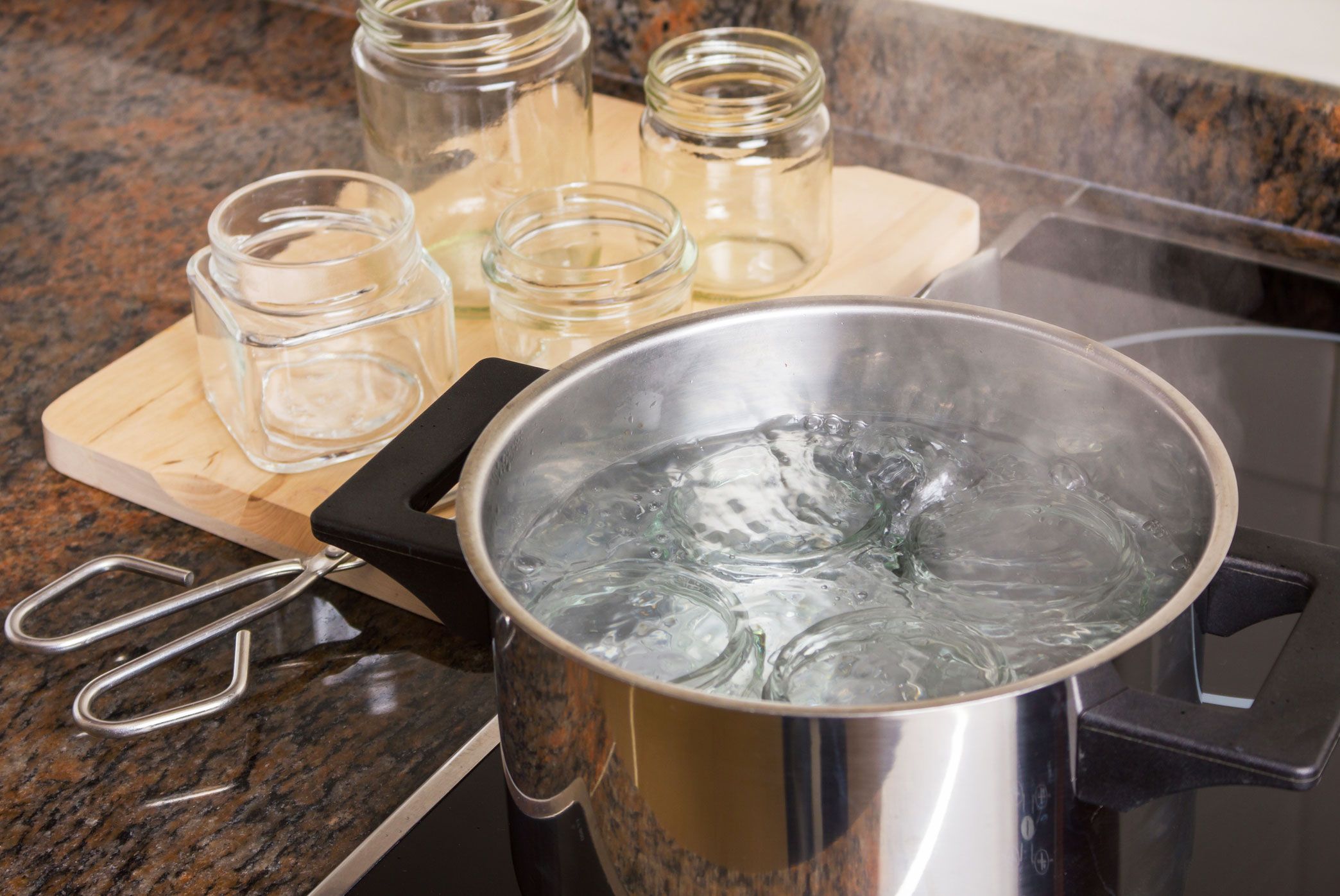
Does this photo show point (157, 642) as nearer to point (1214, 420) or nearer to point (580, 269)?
point (580, 269)

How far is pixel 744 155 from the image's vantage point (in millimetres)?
877

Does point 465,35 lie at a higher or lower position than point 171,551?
higher

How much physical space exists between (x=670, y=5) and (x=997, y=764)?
922 mm

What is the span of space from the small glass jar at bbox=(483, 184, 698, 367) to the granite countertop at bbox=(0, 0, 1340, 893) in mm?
183

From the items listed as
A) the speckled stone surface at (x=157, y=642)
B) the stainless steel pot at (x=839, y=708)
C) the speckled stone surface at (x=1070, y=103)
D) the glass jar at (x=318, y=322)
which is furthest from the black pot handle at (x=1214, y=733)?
the speckled stone surface at (x=1070, y=103)

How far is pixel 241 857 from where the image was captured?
0.58m

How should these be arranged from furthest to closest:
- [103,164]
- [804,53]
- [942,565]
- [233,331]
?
[103,164], [804,53], [233,331], [942,565]

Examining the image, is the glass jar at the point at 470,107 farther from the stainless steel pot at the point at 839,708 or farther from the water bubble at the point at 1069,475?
the water bubble at the point at 1069,475

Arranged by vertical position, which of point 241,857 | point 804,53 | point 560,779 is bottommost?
point 241,857

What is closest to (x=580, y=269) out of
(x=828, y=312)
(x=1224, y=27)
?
(x=828, y=312)

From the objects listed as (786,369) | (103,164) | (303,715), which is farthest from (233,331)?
(103,164)

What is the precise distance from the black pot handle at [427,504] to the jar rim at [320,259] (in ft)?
0.59

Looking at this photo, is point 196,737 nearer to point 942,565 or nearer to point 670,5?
point 942,565

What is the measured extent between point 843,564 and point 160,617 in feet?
1.16
